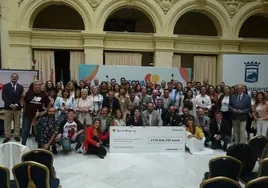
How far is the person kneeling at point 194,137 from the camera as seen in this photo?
675cm

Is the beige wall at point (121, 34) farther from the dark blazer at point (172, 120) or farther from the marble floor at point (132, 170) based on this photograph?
the marble floor at point (132, 170)

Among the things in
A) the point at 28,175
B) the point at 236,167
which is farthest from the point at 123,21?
the point at 28,175

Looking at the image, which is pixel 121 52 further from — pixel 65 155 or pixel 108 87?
pixel 65 155

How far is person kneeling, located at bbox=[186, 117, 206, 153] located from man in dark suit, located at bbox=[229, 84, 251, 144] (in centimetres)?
116

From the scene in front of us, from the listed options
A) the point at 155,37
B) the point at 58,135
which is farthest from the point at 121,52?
the point at 58,135

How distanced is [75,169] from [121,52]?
9.37 meters

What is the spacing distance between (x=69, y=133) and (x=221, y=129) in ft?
14.5

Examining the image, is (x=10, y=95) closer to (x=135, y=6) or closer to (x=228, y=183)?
(x=228, y=183)

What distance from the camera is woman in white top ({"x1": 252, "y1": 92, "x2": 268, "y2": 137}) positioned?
6933mm

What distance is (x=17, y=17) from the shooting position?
490 inches

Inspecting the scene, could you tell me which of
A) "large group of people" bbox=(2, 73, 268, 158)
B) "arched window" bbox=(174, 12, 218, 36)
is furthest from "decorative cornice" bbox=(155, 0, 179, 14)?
"large group of people" bbox=(2, 73, 268, 158)

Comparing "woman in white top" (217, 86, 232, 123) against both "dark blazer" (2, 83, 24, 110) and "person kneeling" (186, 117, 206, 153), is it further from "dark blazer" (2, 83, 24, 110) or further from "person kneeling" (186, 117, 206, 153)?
"dark blazer" (2, 83, 24, 110)

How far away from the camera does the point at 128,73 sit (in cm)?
1119

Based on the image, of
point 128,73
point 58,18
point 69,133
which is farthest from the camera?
point 58,18
